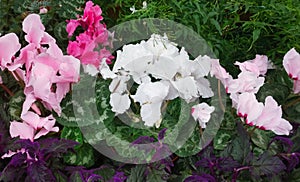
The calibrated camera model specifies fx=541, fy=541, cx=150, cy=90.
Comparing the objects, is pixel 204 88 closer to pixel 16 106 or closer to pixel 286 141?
pixel 286 141

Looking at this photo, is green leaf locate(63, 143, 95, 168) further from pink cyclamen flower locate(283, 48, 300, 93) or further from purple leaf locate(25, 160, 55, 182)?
pink cyclamen flower locate(283, 48, 300, 93)

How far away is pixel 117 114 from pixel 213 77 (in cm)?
28

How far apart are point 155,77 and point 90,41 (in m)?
0.28

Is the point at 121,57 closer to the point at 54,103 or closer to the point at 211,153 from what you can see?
the point at 54,103

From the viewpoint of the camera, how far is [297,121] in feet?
4.42

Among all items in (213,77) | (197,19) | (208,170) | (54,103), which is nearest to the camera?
(208,170)

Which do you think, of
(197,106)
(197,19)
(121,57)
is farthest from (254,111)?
(197,19)

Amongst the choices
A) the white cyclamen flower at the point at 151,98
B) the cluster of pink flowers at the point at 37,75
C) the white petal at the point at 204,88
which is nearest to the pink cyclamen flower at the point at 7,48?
the cluster of pink flowers at the point at 37,75

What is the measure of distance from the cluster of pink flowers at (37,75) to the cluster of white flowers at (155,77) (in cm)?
11

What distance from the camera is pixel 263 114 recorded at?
3.97ft

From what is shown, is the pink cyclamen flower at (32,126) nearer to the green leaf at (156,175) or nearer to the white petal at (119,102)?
the white petal at (119,102)

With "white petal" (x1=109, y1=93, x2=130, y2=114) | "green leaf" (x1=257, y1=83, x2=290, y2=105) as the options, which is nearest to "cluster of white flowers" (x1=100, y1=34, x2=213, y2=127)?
"white petal" (x1=109, y1=93, x2=130, y2=114)

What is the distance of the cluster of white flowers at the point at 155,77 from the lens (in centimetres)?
121

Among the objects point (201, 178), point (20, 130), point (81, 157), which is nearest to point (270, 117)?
point (201, 178)
